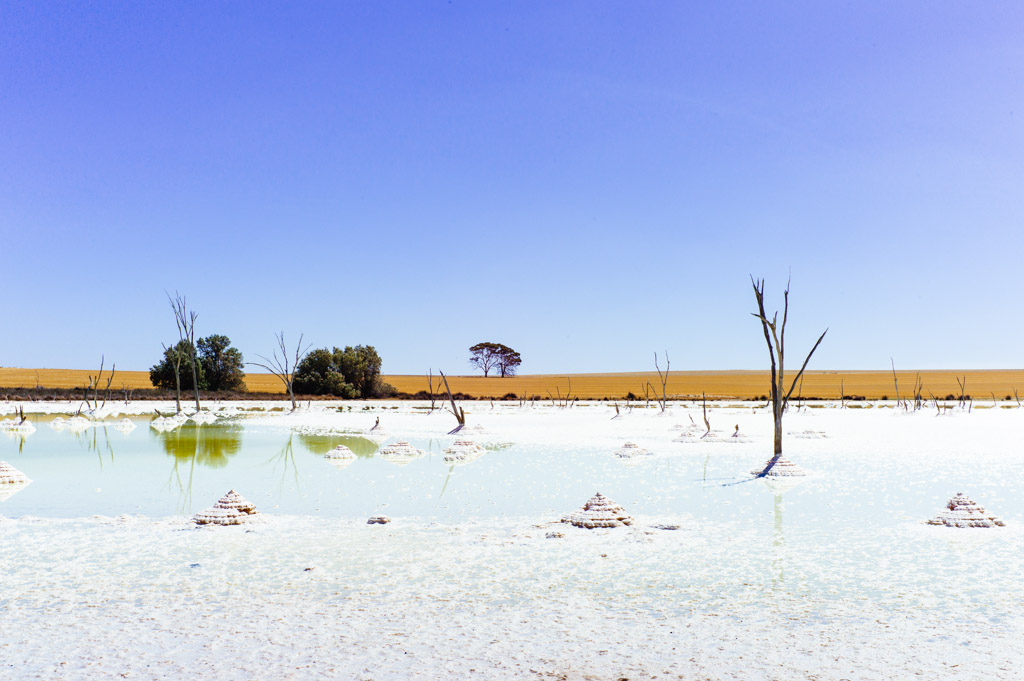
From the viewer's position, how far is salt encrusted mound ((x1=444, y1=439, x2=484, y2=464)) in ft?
45.6

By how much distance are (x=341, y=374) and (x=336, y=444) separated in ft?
116

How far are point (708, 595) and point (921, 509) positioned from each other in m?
4.46

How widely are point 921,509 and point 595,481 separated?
13.2ft

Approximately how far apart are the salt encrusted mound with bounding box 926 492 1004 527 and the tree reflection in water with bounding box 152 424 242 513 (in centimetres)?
763

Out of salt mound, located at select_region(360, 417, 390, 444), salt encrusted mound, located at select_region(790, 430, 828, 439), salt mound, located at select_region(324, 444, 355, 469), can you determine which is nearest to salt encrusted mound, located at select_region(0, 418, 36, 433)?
salt mound, located at select_region(360, 417, 390, 444)

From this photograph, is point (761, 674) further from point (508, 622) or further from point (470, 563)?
point (470, 563)

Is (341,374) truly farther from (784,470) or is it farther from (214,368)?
(784,470)

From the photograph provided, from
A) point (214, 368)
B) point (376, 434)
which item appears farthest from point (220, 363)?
point (376, 434)

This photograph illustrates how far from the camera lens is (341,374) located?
52125 mm

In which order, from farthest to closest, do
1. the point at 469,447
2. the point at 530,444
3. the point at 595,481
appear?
1. the point at 530,444
2. the point at 469,447
3. the point at 595,481

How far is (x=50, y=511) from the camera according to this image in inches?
331

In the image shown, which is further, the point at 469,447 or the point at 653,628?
the point at 469,447

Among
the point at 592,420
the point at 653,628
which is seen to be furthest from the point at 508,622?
the point at 592,420

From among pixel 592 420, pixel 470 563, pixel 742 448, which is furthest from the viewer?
pixel 592 420
